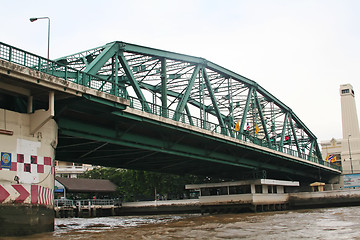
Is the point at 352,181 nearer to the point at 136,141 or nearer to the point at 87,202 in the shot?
the point at 87,202

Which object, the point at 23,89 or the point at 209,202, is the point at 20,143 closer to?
the point at 23,89

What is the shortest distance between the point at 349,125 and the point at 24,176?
12914cm

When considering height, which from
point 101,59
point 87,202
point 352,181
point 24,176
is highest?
point 101,59

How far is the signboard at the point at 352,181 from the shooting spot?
8562 centimetres

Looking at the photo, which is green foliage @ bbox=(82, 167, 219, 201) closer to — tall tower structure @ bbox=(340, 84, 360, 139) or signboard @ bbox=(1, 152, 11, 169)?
signboard @ bbox=(1, 152, 11, 169)

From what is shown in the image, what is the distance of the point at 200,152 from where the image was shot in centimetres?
4069

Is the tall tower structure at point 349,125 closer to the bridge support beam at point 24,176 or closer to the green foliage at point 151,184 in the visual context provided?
the green foliage at point 151,184

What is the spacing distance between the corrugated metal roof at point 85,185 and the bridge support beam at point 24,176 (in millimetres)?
51458

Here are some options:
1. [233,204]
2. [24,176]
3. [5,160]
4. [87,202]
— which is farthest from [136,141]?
[87,202]

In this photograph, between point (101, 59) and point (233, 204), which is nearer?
point (101, 59)

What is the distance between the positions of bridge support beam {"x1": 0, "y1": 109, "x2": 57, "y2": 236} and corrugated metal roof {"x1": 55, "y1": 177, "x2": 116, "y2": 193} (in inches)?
2026

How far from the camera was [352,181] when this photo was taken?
86562mm

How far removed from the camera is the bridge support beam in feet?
61.0

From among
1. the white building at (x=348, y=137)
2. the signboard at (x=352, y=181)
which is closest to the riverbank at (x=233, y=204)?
the signboard at (x=352, y=181)
